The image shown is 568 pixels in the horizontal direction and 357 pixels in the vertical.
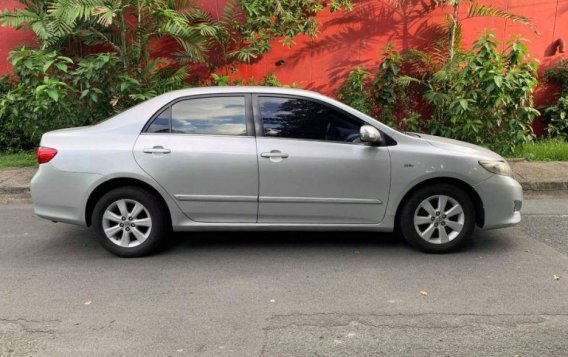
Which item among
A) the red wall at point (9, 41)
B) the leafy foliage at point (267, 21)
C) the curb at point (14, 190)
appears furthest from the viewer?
the red wall at point (9, 41)

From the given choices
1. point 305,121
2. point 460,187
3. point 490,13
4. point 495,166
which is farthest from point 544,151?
point 305,121

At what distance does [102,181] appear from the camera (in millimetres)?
4840

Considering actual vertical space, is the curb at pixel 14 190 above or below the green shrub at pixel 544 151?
below

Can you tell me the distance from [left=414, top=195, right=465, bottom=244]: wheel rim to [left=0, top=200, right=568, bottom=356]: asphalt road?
0.20m

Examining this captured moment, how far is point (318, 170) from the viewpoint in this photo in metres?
4.85

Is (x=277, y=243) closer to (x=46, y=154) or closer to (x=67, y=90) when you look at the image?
(x=46, y=154)

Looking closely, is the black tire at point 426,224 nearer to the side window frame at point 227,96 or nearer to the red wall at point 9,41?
the side window frame at point 227,96

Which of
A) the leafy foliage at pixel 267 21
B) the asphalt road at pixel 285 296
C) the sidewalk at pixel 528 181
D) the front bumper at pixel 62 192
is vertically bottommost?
the asphalt road at pixel 285 296

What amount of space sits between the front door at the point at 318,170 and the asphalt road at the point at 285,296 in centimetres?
43

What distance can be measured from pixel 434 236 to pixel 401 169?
72 cm

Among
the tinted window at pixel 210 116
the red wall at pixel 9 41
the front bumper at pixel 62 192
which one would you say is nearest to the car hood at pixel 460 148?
the tinted window at pixel 210 116

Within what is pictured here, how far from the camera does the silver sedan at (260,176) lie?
4.84 meters

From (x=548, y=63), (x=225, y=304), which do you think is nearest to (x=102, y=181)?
(x=225, y=304)

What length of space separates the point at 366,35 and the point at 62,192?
662 centimetres
